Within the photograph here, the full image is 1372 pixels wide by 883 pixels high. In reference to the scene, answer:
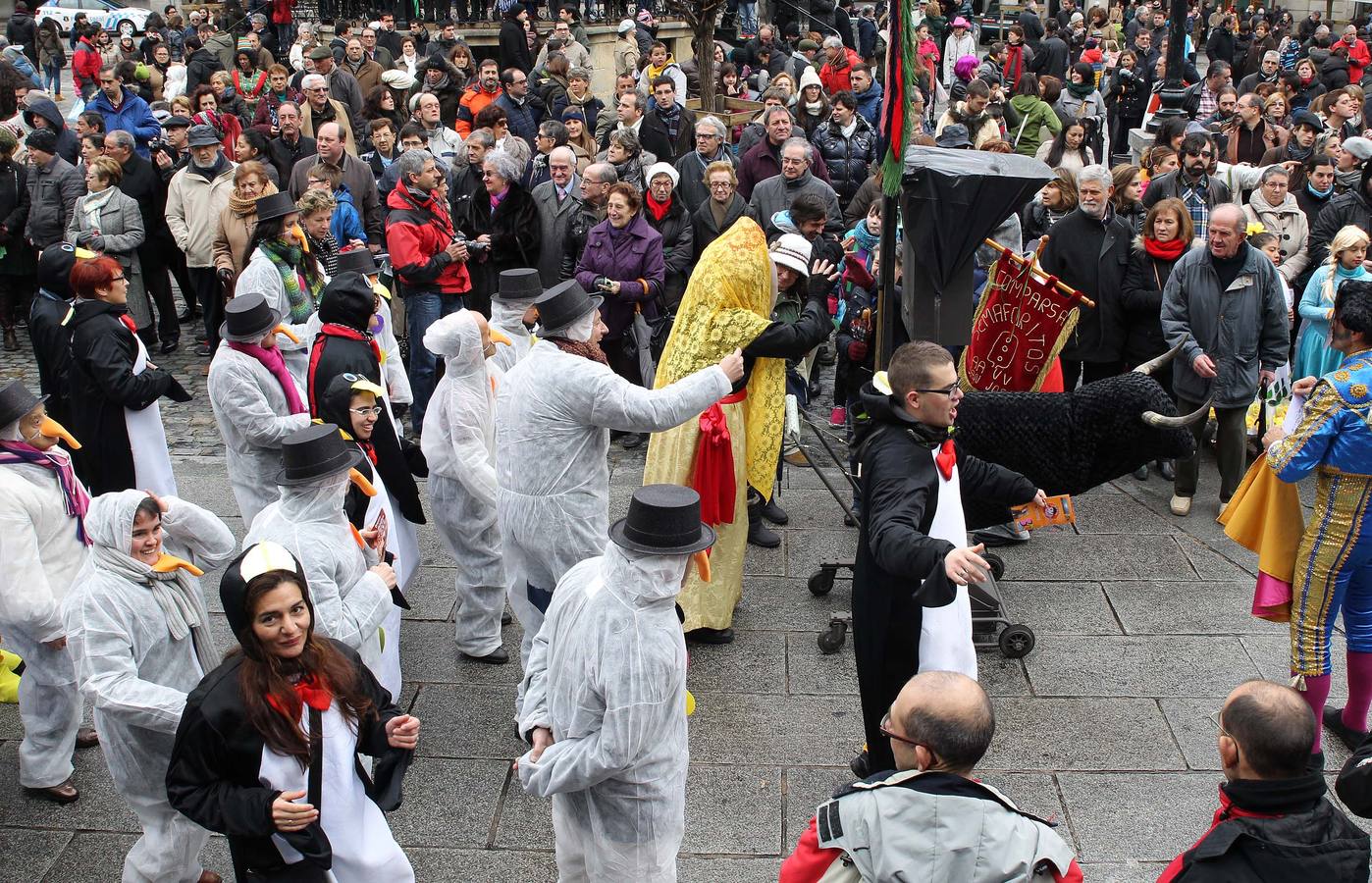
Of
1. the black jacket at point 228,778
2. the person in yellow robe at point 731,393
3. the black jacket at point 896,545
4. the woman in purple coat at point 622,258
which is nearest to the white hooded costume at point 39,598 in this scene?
the black jacket at point 228,778

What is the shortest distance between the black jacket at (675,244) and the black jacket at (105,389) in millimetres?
3623

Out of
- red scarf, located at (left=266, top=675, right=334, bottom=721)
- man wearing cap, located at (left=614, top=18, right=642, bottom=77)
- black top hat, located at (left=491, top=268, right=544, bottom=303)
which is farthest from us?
man wearing cap, located at (left=614, top=18, right=642, bottom=77)

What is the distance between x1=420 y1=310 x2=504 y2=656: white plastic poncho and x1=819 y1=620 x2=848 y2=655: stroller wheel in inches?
62.6

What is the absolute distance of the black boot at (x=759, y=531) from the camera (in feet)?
24.4

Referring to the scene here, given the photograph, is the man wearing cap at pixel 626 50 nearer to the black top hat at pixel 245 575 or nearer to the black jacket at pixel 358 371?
the black jacket at pixel 358 371

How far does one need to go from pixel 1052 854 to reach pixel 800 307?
13.2 feet

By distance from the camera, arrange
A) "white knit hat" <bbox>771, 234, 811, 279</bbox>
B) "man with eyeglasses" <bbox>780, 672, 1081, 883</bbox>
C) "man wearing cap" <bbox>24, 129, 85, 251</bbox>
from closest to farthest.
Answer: "man with eyeglasses" <bbox>780, 672, 1081, 883</bbox>, "white knit hat" <bbox>771, 234, 811, 279</bbox>, "man wearing cap" <bbox>24, 129, 85, 251</bbox>

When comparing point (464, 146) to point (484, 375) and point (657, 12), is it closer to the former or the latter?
point (484, 375)

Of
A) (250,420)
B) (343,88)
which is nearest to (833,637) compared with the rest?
(250,420)

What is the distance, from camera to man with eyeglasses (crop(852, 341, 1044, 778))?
427 centimetres

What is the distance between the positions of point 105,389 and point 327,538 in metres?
2.62

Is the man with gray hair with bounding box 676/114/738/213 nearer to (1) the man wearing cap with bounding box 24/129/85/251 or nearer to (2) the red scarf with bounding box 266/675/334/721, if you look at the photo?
(1) the man wearing cap with bounding box 24/129/85/251

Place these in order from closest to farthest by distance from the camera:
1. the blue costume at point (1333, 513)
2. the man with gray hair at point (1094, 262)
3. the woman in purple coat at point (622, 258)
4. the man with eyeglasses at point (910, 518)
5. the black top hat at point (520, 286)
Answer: the man with eyeglasses at point (910, 518), the blue costume at point (1333, 513), the black top hat at point (520, 286), the man with gray hair at point (1094, 262), the woman in purple coat at point (622, 258)

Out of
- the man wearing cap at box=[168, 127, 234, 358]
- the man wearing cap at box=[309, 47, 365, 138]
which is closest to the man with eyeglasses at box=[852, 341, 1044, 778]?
the man wearing cap at box=[168, 127, 234, 358]
